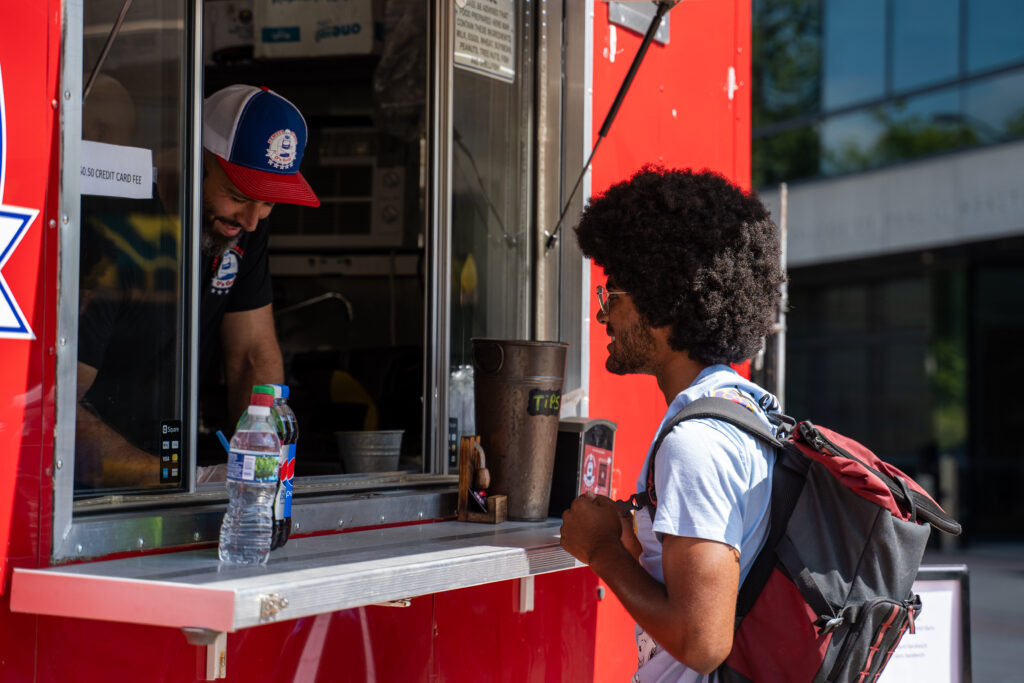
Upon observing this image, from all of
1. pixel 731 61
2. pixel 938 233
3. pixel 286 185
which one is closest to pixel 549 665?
pixel 286 185

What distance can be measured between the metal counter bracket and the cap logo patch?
1.57m

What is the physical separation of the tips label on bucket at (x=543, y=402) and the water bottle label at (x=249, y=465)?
0.97 meters

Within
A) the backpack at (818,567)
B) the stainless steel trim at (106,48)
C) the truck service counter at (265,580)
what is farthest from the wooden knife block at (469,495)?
the stainless steel trim at (106,48)

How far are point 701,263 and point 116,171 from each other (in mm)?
1248

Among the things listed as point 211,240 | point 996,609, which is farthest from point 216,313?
point 996,609

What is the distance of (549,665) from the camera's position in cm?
343

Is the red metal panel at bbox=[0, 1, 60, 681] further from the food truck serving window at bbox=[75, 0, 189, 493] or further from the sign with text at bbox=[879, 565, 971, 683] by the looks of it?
the sign with text at bbox=[879, 565, 971, 683]

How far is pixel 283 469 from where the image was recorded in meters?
2.42

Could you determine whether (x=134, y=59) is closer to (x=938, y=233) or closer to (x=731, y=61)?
(x=731, y=61)

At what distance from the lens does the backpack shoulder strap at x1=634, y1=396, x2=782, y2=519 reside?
215 cm

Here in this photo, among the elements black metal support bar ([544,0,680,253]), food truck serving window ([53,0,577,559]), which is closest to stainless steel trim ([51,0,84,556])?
food truck serving window ([53,0,577,559])

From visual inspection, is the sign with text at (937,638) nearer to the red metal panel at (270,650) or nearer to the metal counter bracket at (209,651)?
the red metal panel at (270,650)

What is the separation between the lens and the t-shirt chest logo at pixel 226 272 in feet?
11.7

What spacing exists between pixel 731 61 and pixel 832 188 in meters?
11.6
